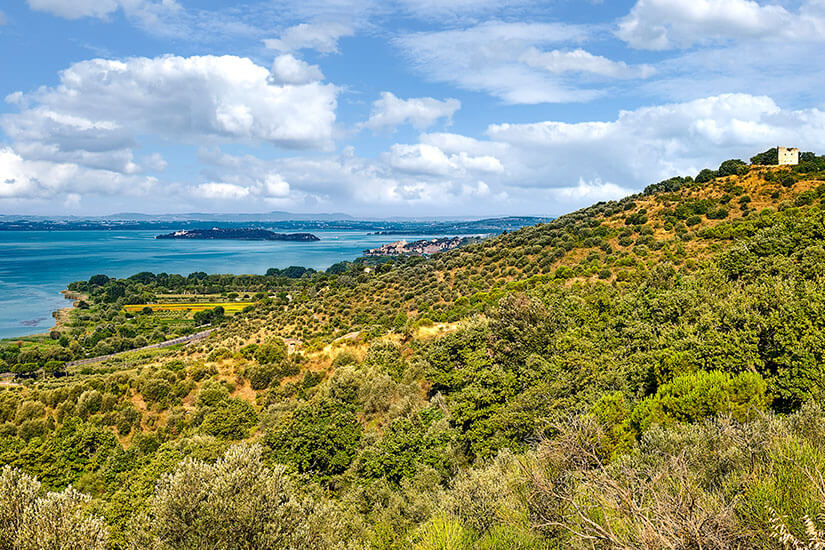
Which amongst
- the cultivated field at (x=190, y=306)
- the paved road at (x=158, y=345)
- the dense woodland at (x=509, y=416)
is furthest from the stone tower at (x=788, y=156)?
the cultivated field at (x=190, y=306)

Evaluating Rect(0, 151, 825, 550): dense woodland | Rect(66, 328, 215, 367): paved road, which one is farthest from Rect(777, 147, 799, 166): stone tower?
Rect(66, 328, 215, 367): paved road

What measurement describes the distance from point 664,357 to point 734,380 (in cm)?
357

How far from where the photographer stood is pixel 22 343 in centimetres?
8338

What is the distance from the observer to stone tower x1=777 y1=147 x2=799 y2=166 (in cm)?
5412

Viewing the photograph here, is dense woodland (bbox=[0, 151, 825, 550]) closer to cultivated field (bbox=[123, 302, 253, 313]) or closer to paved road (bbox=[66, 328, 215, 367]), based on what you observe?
paved road (bbox=[66, 328, 215, 367])

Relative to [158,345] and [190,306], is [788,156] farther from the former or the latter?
[190,306]

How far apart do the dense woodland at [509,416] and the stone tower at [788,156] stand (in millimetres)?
2694

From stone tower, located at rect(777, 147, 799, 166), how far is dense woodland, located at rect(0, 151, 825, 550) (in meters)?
2.69

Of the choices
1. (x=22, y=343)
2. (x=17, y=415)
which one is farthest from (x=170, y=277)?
(x=17, y=415)

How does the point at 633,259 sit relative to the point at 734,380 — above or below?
above

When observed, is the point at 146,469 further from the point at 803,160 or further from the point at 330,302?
the point at 803,160

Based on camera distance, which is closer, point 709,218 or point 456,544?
point 456,544

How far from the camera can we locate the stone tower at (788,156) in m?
54.1

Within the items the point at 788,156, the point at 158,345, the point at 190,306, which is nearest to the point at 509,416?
the point at 788,156
